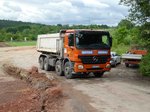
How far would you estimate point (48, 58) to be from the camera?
88.6 ft

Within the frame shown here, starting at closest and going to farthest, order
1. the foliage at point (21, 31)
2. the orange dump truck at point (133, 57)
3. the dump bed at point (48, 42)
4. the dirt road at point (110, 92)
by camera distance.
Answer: the dirt road at point (110, 92)
the dump bed at point (48, 42)
the orange dump truck at point (133, 57)
the foliage at point (21, 31)

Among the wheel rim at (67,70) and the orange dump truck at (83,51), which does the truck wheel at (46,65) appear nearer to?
the orange dump truck at (83,51)

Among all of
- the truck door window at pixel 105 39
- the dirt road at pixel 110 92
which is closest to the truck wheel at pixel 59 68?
the dirt road at pixel 110 92

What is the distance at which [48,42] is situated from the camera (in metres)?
26.6

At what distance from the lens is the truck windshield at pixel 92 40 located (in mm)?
21891

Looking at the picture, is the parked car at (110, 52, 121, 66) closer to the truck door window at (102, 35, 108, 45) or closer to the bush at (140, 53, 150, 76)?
the bush at (140, 53, 150, 76)

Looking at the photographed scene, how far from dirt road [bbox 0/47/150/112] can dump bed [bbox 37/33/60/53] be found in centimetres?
282

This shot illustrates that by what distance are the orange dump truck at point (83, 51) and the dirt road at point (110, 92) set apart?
2.28 feet

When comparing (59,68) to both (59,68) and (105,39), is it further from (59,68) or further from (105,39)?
(105,39)

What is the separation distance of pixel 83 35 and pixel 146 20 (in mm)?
4162

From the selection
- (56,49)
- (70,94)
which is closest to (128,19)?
(56,49)

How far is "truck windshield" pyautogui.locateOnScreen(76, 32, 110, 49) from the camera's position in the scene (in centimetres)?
2189

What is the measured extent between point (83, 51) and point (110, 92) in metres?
4.86

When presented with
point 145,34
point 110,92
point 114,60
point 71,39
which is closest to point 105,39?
point 71,39
